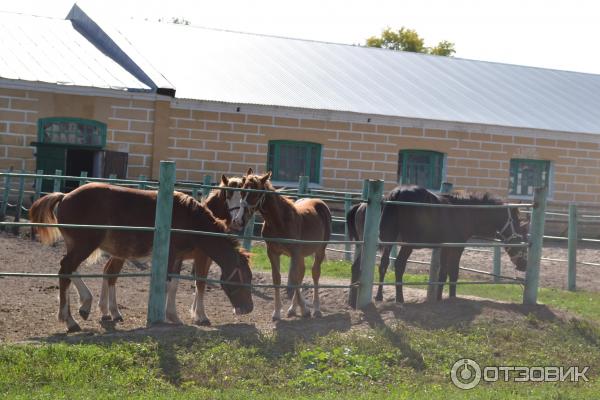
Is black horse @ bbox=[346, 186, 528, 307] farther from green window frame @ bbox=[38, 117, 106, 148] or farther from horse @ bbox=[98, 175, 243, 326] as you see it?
green window frame @ bbox=[38, 117, 106, 148]

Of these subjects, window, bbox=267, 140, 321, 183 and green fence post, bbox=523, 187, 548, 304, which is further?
window, bbox=267, 140, 321, 183

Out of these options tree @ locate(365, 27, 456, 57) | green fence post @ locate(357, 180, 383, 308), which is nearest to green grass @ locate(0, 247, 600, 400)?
green fence post @ locate(357, 180, 383, 308)

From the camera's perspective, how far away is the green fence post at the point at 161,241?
8383mm

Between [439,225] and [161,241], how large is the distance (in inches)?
163

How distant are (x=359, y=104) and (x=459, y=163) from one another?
3.29 meters

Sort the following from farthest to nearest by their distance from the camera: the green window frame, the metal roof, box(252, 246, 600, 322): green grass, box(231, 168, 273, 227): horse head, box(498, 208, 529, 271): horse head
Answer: the green window frame < the metal roof < box(252, 246, 600, 322): green grass < box(498, 208, 529, 271): horse head < box(231, 168, 273, 227): horse head

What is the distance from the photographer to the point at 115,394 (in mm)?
6488

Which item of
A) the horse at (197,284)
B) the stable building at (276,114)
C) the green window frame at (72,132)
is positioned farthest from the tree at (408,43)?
the horse at (197,284)

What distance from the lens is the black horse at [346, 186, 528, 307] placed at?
36.7ft

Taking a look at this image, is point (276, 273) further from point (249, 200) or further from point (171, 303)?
point (171, 303)

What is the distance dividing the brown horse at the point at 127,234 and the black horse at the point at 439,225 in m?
1.98

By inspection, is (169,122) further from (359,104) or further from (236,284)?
(236,284)

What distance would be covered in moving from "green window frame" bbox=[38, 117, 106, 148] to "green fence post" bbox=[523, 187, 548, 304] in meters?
12.7
